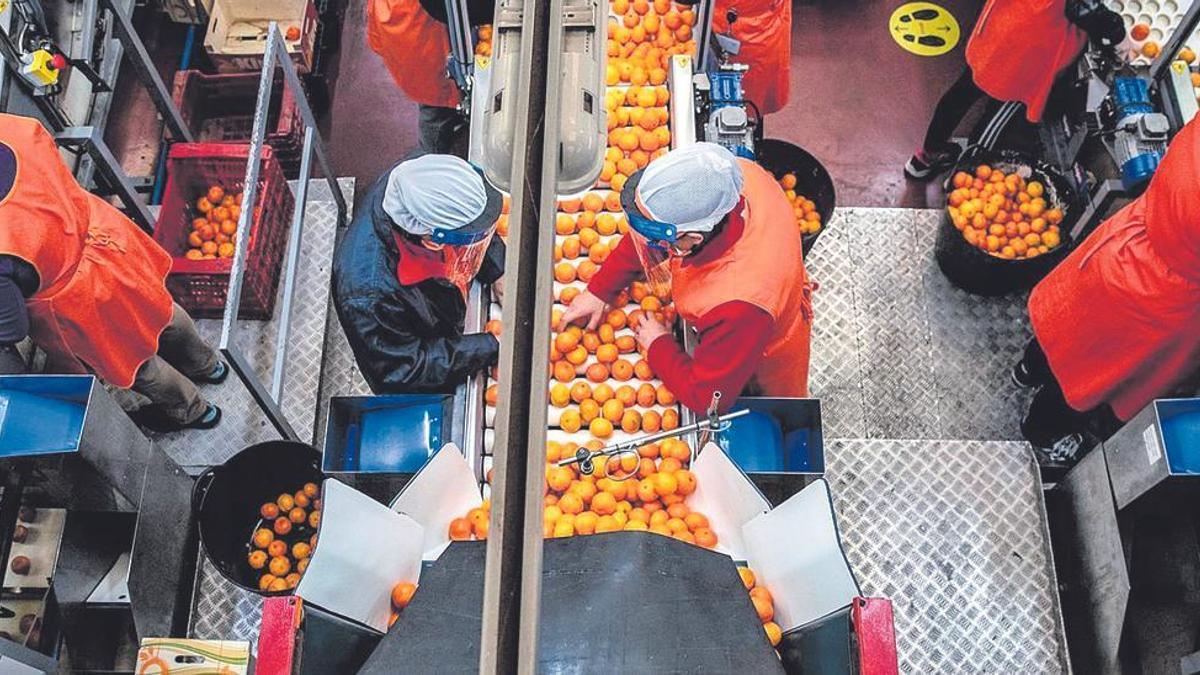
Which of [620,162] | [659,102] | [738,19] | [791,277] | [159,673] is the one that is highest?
[738,19]

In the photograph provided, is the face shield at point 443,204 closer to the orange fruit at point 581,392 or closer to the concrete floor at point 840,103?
the orange fruit at point 581,392

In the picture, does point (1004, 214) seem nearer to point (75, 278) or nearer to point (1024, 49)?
point (1024, 49)

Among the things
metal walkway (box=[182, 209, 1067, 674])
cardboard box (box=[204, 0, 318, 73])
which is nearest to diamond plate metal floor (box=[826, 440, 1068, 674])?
metal walkway (box=[182, 209, 1067, 674])

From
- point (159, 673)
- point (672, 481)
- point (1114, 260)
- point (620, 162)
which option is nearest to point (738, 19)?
point (620, 162)

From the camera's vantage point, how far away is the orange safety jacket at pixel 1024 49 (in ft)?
16.1

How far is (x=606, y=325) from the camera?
157 inches

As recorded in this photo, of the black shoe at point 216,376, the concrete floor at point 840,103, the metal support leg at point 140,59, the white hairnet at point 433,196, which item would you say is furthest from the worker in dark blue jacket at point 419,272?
the concrete floor at point 840,103

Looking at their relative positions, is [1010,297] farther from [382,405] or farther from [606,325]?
[382,405]

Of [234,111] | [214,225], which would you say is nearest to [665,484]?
[214,225]

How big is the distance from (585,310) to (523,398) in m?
2.05

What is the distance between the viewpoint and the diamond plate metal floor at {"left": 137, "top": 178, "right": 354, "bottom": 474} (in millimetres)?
5324

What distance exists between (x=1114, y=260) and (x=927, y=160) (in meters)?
2.23

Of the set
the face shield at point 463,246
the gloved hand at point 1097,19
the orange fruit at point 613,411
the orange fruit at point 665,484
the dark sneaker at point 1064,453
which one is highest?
the gloved hand at point 1097,19

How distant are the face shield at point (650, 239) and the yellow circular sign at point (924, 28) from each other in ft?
13.4
